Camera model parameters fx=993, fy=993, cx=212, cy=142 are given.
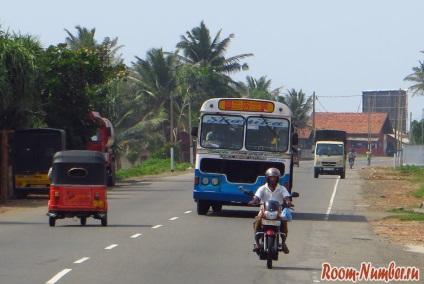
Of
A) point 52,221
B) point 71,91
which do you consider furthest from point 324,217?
point 71,91

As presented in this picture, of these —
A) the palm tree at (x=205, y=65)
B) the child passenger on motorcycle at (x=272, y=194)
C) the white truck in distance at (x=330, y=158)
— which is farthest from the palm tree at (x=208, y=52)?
the child passenger on motorcycle at (x=272, y=194)

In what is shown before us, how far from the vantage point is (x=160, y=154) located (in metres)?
76.1

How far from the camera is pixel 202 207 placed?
27438mm

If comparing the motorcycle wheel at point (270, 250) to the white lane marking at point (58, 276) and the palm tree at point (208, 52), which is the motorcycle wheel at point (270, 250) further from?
the palm tree at point (208, 52)

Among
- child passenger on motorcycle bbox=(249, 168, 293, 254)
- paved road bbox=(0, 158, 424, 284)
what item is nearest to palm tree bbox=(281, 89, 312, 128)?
paved road bbox=(0, 158, 424, 284)

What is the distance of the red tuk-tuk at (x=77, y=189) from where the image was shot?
2277 centimetres

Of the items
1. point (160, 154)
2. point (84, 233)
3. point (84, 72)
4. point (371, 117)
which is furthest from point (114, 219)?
point (371, 117)

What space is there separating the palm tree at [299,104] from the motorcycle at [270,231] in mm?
93045

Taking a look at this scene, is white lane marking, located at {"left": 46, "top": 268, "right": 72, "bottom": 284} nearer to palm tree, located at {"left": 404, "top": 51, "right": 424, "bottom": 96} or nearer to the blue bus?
the blue bus

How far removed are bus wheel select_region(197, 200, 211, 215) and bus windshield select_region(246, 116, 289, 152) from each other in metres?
2.13

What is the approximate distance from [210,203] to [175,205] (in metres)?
4.84

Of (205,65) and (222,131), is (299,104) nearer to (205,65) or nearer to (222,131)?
(205,65)

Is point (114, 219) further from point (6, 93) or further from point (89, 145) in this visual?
point (89, 145)

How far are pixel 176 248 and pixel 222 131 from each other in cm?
888
